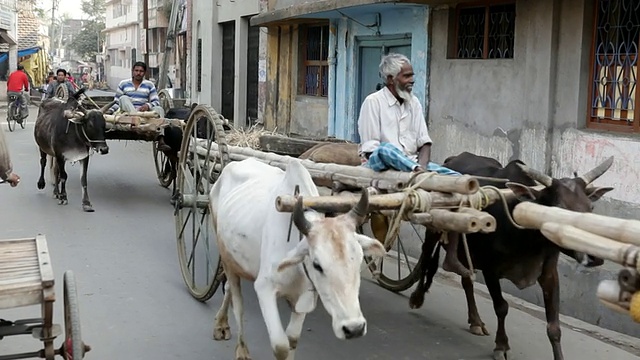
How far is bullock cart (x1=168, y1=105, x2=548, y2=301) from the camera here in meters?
4.51

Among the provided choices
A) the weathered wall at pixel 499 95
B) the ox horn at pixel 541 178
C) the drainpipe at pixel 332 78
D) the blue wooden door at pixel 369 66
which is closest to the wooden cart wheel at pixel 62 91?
the drainpipe at pixel 332 78

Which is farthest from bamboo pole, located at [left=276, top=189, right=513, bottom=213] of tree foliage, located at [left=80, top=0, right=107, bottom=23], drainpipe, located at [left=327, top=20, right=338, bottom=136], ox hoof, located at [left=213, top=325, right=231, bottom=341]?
tree foliage, located at [left=80, top=0, right=107, bottom=23]

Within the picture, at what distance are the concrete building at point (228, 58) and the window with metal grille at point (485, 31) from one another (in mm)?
8058

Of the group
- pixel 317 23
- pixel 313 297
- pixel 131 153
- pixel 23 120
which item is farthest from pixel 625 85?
pixel 23 120

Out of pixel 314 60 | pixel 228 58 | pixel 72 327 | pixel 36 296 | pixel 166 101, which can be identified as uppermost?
pixel 228 58

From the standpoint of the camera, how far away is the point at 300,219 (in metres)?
4.03

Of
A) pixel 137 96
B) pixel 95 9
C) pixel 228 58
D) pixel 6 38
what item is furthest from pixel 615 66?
pixel 95 9

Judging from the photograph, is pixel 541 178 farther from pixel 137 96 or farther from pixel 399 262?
pixel 137 96

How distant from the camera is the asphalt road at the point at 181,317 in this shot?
20.2 ft

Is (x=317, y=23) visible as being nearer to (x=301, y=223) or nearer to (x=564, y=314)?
(x=564, y=314)

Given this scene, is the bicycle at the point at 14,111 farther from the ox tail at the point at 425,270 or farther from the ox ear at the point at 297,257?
the ox ear at the point at 297,257

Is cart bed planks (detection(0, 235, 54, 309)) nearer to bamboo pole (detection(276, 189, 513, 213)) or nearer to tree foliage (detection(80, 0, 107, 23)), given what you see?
bamboo pole (detection(276, 189, 513, 213))

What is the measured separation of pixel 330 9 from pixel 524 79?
13.0 feet

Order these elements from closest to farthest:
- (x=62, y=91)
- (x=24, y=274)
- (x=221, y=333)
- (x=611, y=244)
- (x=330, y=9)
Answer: (x=611, y=244)
(x=24, y=274)
(x=221, y=333)
(x=330, y=9)
(x=62, y=91)
